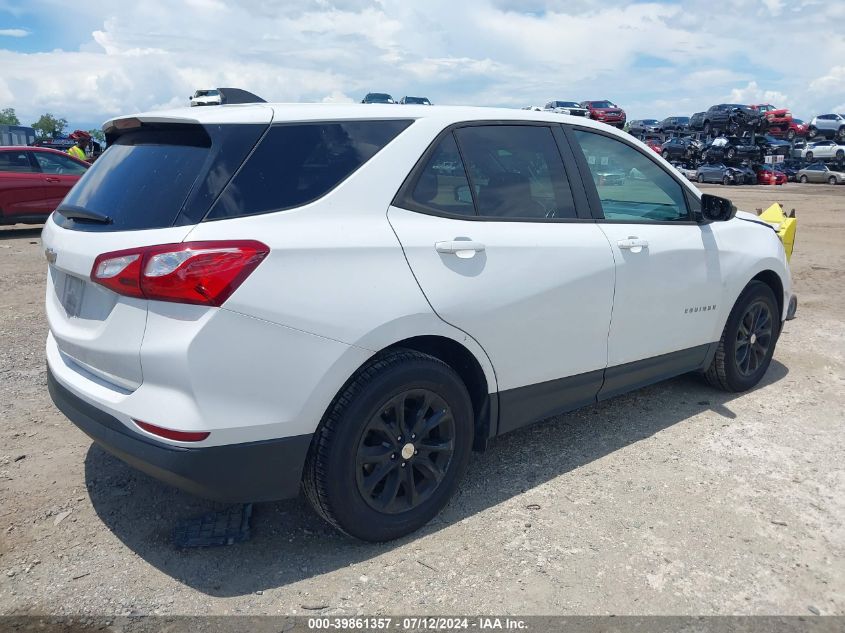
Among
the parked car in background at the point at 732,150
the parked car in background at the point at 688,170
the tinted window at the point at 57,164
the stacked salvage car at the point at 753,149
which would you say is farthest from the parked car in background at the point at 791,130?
the tinted window at the point at 57,164

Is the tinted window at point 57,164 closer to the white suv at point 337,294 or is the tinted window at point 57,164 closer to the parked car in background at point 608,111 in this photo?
the white suv at point 337,294

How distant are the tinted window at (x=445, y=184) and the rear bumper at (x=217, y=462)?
3.75 ft

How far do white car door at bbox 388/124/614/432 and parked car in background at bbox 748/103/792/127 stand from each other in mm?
46226

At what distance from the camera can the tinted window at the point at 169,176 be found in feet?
8.25

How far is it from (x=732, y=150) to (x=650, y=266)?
40.6 metres

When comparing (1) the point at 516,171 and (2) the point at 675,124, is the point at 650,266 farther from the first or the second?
(2) the point at 675,124

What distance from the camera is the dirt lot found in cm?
264

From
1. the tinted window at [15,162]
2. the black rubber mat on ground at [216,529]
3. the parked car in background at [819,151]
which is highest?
the parked car in background at [819,151]

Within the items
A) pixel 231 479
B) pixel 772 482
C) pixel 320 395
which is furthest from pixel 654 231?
pixel 231 479

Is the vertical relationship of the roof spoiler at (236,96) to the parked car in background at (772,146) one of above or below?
below

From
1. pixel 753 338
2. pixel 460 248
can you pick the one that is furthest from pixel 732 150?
pixel 460 248

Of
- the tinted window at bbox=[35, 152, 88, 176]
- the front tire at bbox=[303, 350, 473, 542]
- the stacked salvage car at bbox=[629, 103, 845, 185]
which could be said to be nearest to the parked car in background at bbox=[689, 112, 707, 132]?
the stacked salvage car at bbox=[629, 103, 845, 185]

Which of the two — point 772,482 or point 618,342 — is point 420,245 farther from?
point 772,482

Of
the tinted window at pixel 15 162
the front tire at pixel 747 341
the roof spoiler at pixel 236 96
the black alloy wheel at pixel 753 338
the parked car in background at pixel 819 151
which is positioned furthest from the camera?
the parked car in background at pixel 819 151
